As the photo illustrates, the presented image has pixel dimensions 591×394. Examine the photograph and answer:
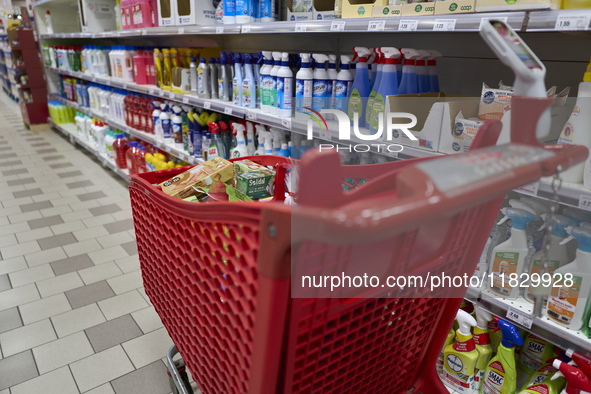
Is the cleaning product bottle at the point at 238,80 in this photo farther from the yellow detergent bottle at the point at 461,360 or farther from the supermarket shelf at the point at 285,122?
the yellow detergent bottle at the point at 461,360

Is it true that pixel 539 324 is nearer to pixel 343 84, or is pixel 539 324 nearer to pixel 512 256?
pixel 512 256

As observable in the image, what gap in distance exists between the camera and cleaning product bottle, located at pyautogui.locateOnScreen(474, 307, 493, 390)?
5.27 feet

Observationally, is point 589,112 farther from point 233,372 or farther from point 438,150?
point 233,372

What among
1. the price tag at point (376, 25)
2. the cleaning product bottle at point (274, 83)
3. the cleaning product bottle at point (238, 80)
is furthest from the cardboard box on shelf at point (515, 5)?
the cleaning product bottle at point (238, 80)

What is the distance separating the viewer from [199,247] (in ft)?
2.87

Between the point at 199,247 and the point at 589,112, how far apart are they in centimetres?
112

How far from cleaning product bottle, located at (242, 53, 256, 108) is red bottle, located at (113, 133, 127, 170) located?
2298 millimetres

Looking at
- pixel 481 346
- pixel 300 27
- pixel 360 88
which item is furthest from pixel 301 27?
pixel 481 346

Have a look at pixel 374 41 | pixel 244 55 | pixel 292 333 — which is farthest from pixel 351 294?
pixel 244 55

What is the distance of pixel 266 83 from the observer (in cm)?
223

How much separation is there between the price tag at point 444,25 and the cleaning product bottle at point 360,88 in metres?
0.53

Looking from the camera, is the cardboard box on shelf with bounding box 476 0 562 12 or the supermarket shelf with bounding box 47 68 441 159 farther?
the supermarket shelf with bounding box 47 68 441 159

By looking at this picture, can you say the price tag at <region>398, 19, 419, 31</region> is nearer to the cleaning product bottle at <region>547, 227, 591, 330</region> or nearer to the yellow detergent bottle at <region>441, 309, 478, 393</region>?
the cleaning product bottle at <region>547, 227, 591, 330</region>

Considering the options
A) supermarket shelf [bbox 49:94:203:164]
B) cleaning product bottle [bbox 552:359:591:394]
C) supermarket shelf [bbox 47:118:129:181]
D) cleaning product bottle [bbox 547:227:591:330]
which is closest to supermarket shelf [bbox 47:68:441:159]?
supermarket shelf [bbox 49:94:203:164]
